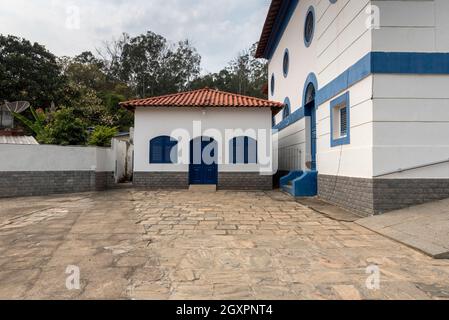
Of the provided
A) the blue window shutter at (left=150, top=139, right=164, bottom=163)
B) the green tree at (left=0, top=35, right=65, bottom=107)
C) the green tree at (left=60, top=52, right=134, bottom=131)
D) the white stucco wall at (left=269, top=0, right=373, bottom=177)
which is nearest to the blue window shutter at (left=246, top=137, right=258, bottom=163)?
the white stucco wall at (left=269, top=0, right=373, bottom=177)

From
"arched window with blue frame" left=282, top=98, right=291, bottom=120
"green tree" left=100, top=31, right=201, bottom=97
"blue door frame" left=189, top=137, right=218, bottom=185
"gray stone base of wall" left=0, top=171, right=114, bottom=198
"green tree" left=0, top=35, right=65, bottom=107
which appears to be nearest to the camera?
"gray stone base of wall" left=0, top=171, right=114, bottom=198

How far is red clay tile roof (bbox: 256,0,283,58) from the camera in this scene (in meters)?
14.6

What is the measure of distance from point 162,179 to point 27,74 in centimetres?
1883

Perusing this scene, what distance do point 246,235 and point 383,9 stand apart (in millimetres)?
5576

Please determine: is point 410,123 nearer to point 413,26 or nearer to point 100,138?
point 413,26

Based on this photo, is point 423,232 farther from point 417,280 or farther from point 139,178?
point 139,178

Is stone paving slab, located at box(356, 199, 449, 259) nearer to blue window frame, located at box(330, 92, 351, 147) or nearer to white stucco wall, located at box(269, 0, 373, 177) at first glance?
white stucco wall, located at box(269, 0, 373, 177)

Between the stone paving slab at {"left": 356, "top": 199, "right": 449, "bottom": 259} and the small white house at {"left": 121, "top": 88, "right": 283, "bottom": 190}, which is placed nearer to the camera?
the stone paving slab at {"left": 356, "top": 199, "right": 449, "bottom": 259}

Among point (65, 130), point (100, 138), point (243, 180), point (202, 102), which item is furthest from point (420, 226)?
point (100, 138)

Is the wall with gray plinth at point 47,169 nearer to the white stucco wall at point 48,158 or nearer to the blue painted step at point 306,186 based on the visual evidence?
the white stucco wall at point 48,158

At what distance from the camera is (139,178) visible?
514 inches

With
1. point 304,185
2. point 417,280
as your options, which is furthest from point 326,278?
point 304,185

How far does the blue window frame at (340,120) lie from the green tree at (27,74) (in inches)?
902

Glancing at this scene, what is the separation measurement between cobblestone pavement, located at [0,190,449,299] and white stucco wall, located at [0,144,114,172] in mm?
3996
